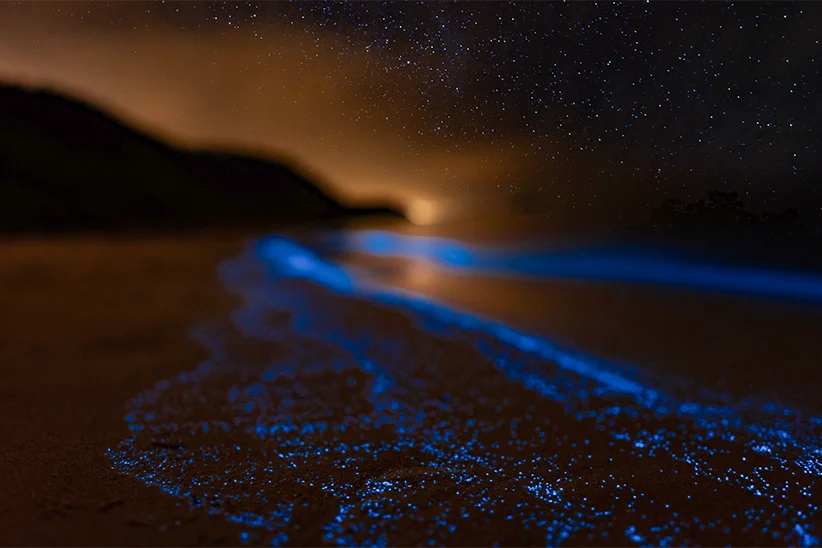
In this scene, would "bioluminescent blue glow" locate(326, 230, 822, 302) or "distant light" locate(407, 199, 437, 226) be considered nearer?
"distant light" locate(407, 199, 437, 226)

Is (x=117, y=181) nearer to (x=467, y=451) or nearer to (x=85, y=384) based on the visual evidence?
(x=85, y=384)

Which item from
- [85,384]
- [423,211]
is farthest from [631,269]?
[85,384]

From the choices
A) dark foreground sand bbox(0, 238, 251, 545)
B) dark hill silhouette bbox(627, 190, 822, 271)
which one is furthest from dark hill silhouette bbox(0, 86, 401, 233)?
dark hill silhouette bbox(627, 190, 822, 271)

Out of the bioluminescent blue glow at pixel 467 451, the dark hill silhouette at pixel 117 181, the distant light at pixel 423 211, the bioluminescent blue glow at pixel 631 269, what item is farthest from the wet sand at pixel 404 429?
the dark hill silhouette at pixel 117 181

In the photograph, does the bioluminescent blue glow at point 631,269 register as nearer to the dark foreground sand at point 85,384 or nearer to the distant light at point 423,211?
the distant light at point 423,211

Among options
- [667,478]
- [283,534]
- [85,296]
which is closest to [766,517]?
[667,478]

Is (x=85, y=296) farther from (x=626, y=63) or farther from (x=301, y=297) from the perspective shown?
(x=626, y=63)

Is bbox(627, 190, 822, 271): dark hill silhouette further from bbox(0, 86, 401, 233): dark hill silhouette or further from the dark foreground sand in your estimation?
the dark foreground sand
